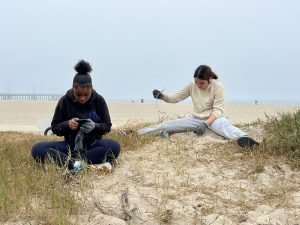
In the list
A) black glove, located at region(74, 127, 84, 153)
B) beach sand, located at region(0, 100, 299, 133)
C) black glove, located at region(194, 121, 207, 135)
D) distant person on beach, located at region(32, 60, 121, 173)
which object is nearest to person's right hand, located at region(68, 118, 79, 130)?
distant person on beach, located at region(32, 60, 121, 173)

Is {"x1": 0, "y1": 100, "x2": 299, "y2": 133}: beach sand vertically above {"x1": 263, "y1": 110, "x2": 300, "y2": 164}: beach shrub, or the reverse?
{"x1": 263, "y1": 110, "x2": 300, "y2": 164}: beach shrub

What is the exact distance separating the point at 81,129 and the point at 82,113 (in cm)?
31

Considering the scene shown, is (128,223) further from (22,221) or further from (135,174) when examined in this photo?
(135,174)

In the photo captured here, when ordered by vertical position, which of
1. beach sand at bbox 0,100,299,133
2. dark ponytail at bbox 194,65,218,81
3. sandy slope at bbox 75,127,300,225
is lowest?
beach sand at bbox 0,100,299,133

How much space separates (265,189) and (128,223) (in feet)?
5.31

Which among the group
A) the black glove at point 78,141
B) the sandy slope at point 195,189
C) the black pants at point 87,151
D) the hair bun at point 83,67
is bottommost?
the sandy slope at point 195,189

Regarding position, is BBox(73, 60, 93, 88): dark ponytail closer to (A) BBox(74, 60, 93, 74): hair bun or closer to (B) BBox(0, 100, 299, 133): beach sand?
(A) BBox(74, 60, 93, 74): hair bun

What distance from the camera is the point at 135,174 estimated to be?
17.1ft

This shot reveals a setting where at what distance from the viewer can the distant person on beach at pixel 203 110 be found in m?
6.70

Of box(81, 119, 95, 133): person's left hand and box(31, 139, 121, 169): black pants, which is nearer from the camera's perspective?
box(81, 119, 95, 133): person's left hand

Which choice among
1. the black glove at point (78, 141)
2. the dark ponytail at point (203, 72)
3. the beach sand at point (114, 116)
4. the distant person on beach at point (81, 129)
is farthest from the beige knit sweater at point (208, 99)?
the black glove at point (78, 141)

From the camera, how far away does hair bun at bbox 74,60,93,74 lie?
5.14m

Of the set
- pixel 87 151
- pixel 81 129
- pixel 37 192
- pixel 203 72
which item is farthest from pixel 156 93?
pixel 37 192

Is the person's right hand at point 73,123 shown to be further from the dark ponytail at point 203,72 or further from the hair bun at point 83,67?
the dark ponytail at point 203,72
